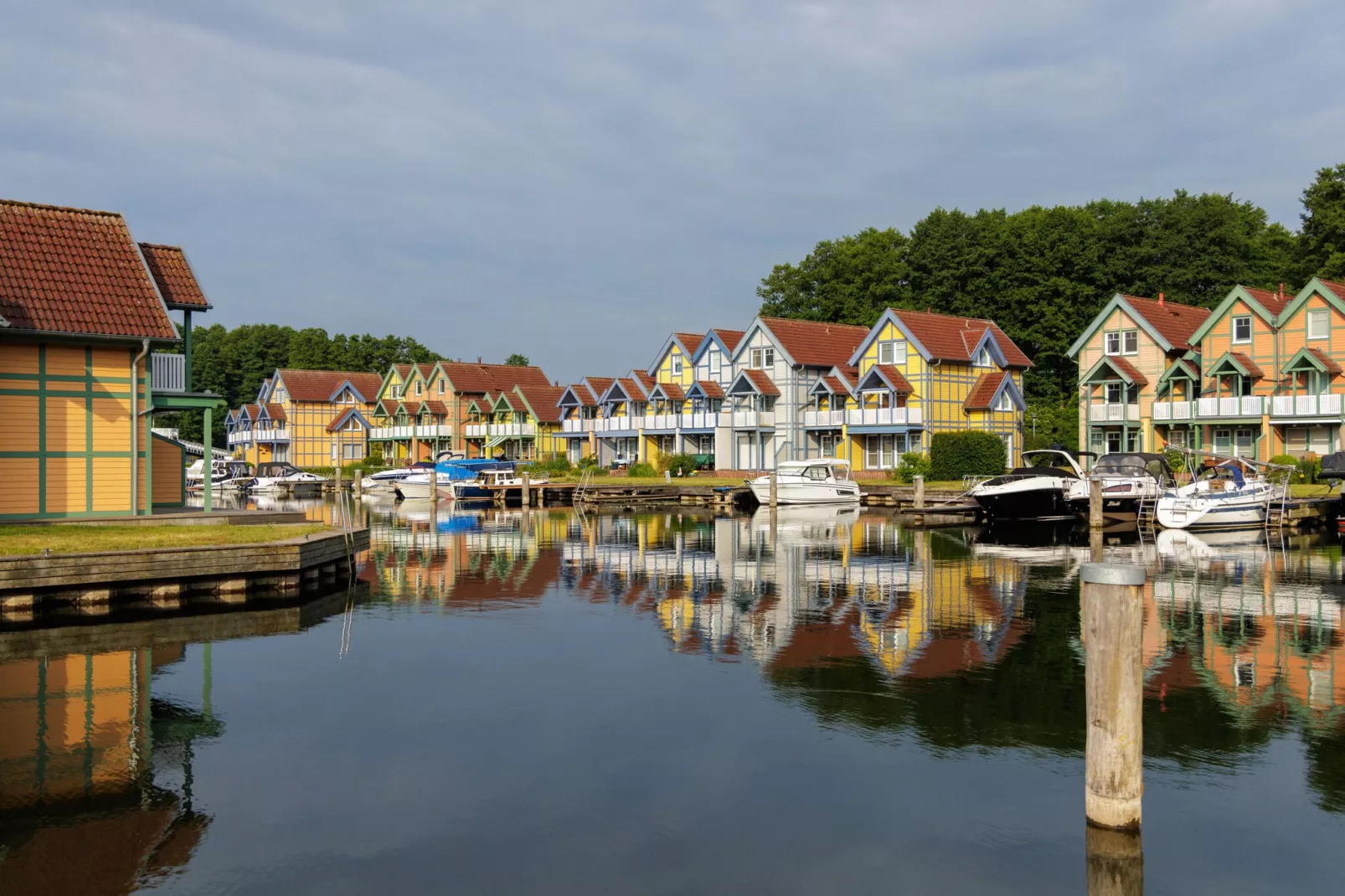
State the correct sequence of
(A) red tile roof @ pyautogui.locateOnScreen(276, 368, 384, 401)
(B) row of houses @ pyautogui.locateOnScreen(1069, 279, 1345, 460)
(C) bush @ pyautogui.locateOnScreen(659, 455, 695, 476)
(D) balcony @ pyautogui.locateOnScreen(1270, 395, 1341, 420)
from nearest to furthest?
(D) balcony @ pyautogui.locateOnScreen(1270, 395, 1341, 420)
(B) row of houses @ pyautogui.locateOnScreen(1069, 279, 1345, 460)
(C) bush @ pyautogui.locateOnScreen(659, 455, 695, 476)
(A) red tile roof @ pyautogui.locateOnScreen(276, 368, 384, 401)

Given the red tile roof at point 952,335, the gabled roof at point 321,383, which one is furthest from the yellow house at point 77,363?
the gabled roof at point 321,383

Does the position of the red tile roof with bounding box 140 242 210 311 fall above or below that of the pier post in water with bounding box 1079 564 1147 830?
above

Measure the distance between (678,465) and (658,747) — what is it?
58966 millimetres

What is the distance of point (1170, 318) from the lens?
2446 inches

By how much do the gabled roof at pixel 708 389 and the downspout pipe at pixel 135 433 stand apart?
48984 mm

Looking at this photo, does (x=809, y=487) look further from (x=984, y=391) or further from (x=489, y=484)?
(x=489, y=484)

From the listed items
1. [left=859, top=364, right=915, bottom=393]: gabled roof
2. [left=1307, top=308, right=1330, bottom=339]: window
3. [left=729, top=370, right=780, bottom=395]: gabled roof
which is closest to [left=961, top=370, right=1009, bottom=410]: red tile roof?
[left=859, top=364, right=915, bottom=393]: gabled roof

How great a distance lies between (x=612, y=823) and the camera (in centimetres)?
1054

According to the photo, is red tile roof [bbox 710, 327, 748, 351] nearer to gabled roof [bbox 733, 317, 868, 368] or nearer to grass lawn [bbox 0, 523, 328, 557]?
gabled roof [bbox 733, 317, 868, 368]

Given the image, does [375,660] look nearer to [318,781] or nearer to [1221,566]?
[318,781]

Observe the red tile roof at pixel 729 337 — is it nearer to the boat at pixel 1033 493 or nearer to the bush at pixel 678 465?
the bush at pixel 678 465

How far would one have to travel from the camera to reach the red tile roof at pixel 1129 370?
196 feet

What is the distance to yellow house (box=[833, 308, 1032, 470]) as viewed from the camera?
2544 inches

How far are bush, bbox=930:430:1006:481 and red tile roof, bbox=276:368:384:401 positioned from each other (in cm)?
6559
